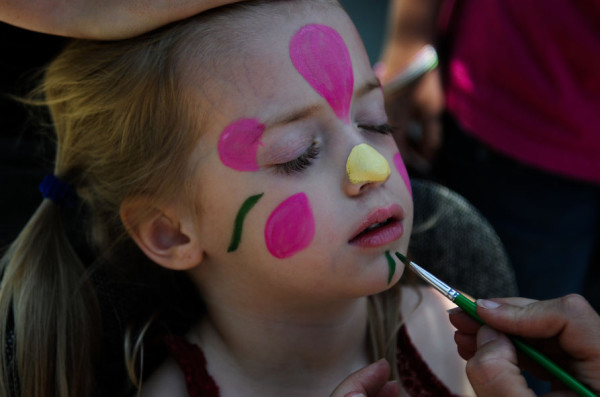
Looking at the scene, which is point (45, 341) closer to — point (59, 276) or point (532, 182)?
point (59, 276)

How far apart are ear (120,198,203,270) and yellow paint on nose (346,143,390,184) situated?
0.32m

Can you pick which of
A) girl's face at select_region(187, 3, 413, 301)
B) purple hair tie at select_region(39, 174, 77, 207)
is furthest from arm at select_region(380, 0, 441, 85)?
purple hair tie at select_region(39, 174, 77, 207)

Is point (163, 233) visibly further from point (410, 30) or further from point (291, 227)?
point (410, 30)

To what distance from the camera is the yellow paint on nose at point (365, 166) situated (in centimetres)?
106

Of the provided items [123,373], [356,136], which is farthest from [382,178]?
[123,373]

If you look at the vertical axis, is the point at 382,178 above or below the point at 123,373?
above

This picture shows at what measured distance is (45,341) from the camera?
4.01 feet

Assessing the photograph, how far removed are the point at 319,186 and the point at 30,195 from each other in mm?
678

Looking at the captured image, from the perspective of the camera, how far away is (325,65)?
1125mm

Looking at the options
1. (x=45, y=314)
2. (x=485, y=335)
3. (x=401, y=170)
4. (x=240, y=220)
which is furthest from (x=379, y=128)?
(x=45, y=314)

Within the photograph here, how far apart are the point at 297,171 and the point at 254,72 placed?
18 centimetres

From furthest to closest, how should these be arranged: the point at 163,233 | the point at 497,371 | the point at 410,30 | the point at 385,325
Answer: the point at 410,30
the point at 385,325
the point at 163,233
the point at 497,371

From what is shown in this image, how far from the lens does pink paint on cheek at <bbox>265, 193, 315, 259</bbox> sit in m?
1.08

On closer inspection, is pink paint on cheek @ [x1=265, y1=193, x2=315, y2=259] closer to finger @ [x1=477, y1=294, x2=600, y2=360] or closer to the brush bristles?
the brush bristles
